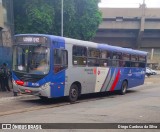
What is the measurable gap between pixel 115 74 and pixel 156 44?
58.4 m

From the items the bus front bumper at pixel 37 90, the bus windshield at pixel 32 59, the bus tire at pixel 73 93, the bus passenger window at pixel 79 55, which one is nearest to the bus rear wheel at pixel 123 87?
the bus passenger window at pixel 79 55

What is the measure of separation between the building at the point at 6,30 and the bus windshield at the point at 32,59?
32.0ft

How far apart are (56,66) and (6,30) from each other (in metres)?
12.8

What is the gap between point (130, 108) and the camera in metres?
15.6

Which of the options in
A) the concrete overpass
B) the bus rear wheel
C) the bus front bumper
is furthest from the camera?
the concrete overpass

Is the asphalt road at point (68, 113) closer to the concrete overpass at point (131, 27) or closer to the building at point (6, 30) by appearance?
the building at point (6, 30)

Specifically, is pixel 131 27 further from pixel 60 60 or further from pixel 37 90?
pixel 37 90

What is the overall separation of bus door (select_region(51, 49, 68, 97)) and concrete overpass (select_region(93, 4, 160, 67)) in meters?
57.4

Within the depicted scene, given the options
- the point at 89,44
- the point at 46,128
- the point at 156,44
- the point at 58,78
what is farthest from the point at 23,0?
the point at 156,44

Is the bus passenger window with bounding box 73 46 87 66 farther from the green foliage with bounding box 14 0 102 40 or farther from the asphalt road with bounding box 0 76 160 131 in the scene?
the green foliage with bounding box 14 0 102 40

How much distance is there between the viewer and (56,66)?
1662 centimetres

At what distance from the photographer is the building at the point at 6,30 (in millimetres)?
27250

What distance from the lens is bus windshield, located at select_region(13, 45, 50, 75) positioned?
16.4 meters

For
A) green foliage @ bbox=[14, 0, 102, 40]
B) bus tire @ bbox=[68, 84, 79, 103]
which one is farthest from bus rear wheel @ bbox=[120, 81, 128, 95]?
green foliage @ bbox=[14, 0, 102, 40]
